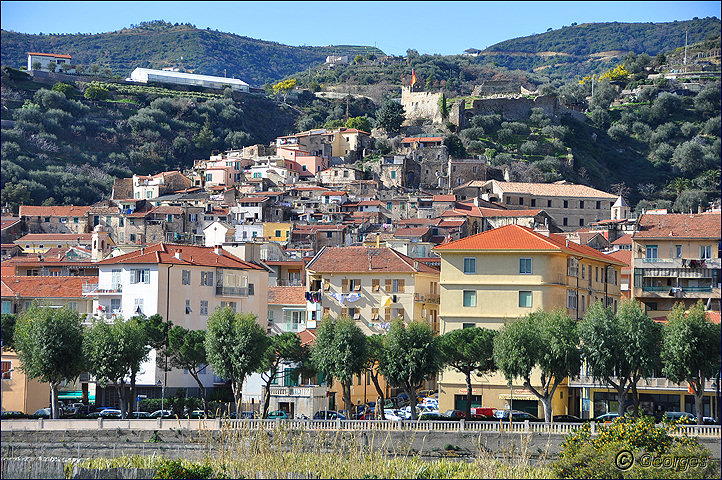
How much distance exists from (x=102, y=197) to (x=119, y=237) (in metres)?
26.6

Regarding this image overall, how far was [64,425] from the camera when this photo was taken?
51812 millimetres

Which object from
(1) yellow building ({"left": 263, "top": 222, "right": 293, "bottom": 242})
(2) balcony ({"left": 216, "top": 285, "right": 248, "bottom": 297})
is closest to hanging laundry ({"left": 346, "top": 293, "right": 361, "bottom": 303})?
(2) balcony ({"left": 216, "top": 285, "right": 248, "bottom": 297})

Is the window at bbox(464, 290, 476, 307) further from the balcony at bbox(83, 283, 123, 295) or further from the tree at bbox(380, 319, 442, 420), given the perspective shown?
the balcony at bbox(83, 283, 123, 295)

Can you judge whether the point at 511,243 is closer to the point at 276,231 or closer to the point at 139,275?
the point at 139,275

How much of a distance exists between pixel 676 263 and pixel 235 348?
1047 inches

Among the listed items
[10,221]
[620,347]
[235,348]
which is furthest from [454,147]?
[620,347]

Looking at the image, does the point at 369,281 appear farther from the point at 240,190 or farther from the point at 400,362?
the point at 240,190

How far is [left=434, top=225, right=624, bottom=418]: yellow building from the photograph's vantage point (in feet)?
198

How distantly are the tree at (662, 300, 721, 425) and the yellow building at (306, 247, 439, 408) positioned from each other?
22.5 metres

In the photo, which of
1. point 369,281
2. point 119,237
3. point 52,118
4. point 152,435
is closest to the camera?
point 152,435

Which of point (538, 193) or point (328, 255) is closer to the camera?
point (328, 255)

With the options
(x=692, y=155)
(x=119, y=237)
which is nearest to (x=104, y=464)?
(x=119, y=237)

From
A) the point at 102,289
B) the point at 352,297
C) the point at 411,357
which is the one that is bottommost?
the point at 411,357

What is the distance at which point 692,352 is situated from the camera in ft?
168
